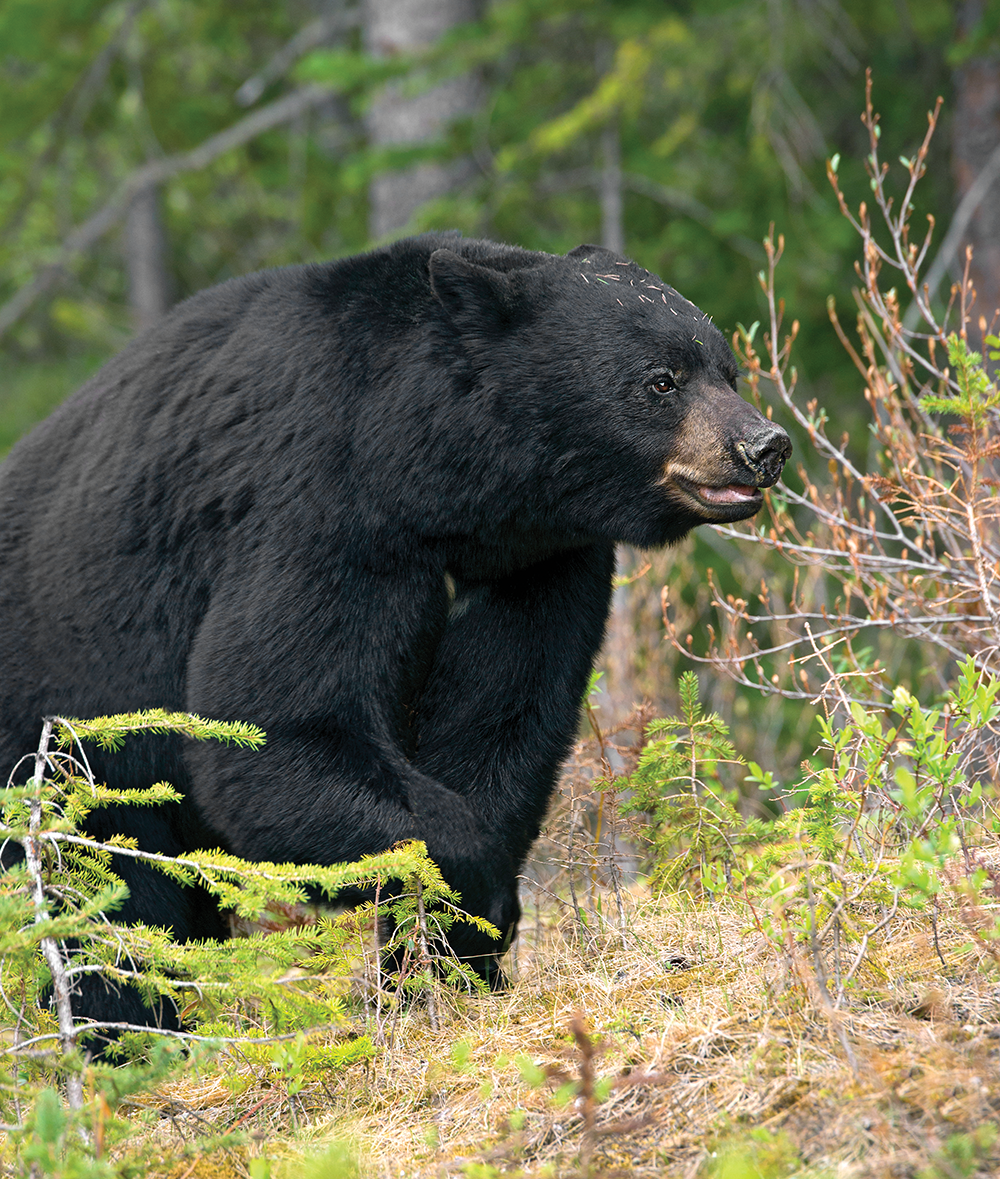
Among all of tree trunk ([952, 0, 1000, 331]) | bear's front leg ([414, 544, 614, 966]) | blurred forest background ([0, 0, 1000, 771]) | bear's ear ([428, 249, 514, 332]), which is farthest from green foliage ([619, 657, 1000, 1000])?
tree trunk ([952, 0, 1000, 331])

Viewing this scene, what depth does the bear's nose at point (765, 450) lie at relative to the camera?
124 inches

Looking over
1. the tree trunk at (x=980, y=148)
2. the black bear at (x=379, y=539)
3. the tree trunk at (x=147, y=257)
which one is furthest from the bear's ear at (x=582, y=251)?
the tree trunk at (x=147, y=257)

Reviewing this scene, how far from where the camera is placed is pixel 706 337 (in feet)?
11.1

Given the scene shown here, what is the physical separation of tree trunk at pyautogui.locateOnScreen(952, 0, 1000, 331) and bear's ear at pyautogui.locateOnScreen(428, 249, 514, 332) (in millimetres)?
4900

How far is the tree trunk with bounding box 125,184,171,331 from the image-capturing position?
43.1 feet

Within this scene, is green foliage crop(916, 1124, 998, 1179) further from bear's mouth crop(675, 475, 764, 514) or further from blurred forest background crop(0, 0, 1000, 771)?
blurred forest background crop(0, 0, 1000, 771)

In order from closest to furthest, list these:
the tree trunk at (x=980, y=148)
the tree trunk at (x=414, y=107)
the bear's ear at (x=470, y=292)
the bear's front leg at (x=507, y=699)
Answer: the bear's ear at (x=470, y=292)
the bear's front leg at (x=507, y=699)
the tree trunk at (x=980, y=148)
the tree trunk at (x=414, y=107)

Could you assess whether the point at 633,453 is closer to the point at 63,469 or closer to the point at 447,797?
the point at 447,797

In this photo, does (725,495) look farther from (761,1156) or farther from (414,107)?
(414,107)

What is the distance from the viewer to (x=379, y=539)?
10.6ft

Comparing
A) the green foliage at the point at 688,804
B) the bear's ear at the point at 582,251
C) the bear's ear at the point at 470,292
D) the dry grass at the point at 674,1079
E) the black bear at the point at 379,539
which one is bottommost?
the dry grass at the point at 674,1079

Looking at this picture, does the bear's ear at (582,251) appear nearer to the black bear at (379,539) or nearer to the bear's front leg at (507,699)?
the black bear at (379,539)

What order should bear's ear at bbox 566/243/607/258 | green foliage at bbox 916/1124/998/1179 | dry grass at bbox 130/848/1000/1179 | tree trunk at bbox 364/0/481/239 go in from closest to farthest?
green foliage at bbox 916/1124/998/1179 < dry grass at bbox 130/848/1000/1179 < bear's ear at bbox 566/243/607/258 < tree trunk at bbox 364/0/481/239

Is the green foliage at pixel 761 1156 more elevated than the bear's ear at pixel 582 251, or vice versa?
the bear's ear at pixel 582 251
